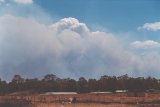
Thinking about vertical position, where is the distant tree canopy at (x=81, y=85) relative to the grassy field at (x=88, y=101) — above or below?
above

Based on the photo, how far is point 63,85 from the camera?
3334 inches

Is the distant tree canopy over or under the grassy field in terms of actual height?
over

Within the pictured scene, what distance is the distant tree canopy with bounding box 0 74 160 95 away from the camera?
267 feet

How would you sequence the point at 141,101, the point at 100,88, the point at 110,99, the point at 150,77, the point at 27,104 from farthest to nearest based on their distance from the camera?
1. the point at 150,77
2. the point at 100,88
3. the point at 110,99
4. the point at 141,101
5. the point at 27,104

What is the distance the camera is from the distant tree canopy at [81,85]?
3199 inches

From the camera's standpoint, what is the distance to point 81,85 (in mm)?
87625

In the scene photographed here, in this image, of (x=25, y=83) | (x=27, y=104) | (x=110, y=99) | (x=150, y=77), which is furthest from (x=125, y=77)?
(x=27, y=104)

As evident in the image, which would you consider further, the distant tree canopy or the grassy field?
the distant tree canopy

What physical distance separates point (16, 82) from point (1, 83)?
5.55 metres

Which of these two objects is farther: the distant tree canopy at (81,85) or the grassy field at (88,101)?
the distant tree canopy at (81,85)

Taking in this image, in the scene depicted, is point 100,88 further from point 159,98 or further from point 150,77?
point 159,98

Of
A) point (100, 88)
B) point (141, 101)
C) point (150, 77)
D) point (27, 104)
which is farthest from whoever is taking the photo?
point (150, 77)

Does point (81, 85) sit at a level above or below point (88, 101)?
above

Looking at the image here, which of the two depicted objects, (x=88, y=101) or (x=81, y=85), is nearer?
(x=88, y=101)
